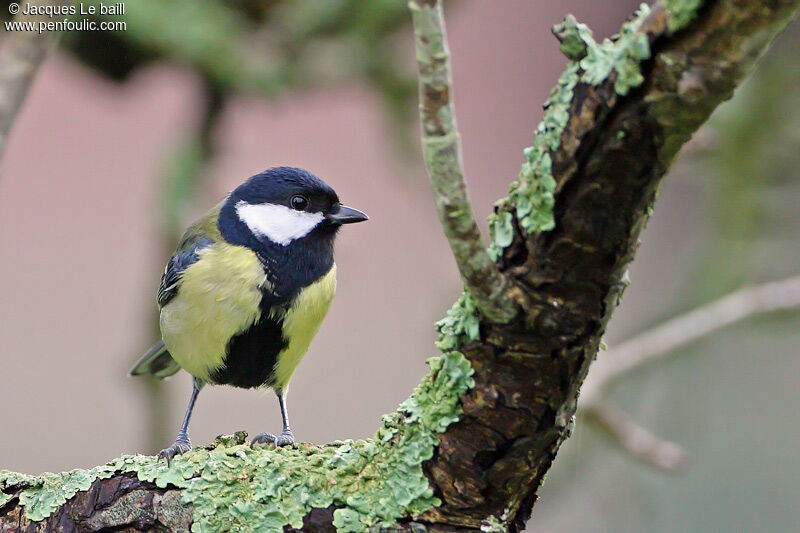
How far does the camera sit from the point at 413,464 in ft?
3.22

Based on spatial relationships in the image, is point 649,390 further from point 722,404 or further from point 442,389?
point 442,389

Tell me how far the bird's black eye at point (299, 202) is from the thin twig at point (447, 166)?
969mm

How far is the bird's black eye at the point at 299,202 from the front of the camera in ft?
5.74

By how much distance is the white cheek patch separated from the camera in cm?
171

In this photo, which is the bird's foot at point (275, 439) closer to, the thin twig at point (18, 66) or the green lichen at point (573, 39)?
the thin twig at point (18, 66)

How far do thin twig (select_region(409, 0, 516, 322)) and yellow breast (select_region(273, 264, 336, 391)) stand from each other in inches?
34.1

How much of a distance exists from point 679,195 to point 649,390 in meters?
1.42

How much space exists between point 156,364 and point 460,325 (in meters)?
1.24

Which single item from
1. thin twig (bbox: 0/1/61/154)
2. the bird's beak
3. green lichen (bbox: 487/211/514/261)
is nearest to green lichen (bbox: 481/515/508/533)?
green lichen (bbox: 487/211/514/261)

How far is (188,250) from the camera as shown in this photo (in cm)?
175

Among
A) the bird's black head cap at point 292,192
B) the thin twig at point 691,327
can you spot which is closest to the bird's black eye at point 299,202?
the bird's black head cap at point 292,192

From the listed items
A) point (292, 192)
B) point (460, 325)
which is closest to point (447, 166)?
point (460, 325)

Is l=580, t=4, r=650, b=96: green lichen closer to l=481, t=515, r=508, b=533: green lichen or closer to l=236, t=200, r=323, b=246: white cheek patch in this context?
l=481, t=515, r=508, b=533: green lichen

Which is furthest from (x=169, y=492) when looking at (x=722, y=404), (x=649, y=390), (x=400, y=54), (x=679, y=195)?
(x=679, y=195)
